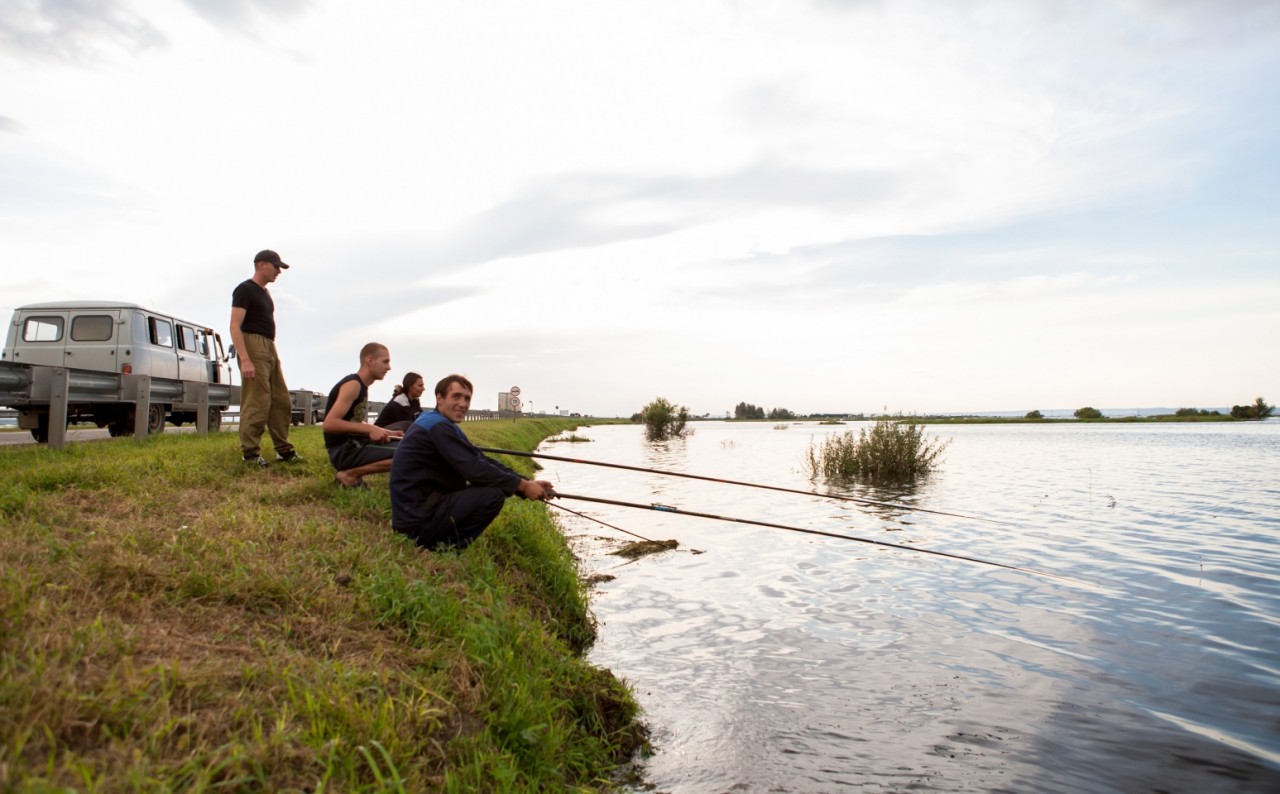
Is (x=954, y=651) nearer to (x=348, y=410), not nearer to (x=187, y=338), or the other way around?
(x=348, y=410)

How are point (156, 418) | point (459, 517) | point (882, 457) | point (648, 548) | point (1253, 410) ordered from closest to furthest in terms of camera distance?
point (459, 517) → point (648, 548) → point (156, 418) → point (882, 457) → point (1253, 410)

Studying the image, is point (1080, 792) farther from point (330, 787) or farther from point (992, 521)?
point (992, 521)

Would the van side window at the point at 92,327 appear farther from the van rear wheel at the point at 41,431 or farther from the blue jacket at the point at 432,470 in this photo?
the blue jacket at the point at 432,470

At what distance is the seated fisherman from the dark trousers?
1.67 meters

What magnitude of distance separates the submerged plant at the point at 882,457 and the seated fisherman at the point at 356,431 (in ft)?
56.0

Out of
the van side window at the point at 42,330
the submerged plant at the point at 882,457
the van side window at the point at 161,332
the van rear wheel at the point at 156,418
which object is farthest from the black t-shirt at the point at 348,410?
the submerged plant at the point at 882,457

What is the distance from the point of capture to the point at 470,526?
6355mm

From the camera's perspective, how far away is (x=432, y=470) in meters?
6.30

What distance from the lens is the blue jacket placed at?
5.97 m

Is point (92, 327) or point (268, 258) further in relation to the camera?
point (92, 327)

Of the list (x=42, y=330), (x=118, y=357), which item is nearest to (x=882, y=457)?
(x=118, y=357)

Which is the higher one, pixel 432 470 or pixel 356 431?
pixel 356 431

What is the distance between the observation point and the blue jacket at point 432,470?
597 centimetres

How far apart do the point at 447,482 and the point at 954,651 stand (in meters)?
4.92
